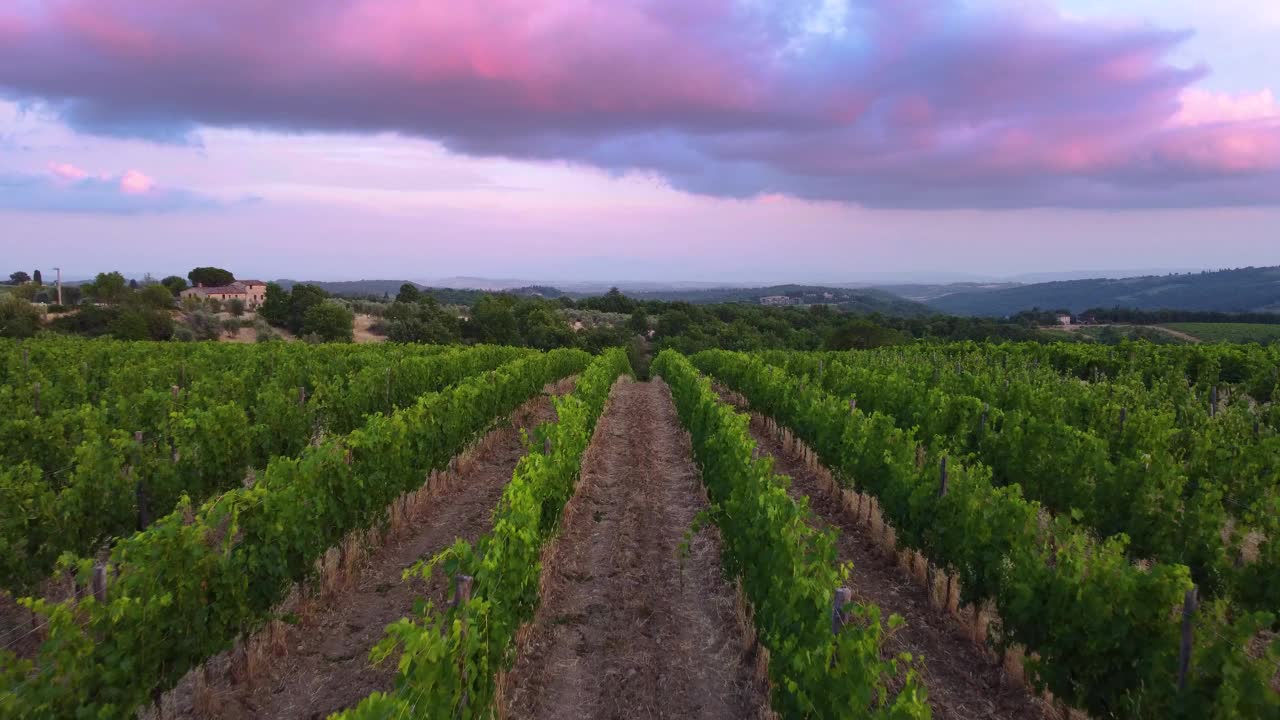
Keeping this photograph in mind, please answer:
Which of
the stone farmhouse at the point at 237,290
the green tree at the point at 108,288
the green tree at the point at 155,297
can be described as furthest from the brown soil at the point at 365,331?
the stone farmhouse at the point at 237,290

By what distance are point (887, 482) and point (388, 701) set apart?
5.82 m

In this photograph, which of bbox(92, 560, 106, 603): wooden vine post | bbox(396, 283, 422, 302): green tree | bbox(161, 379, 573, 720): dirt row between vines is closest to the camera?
bbox(92, 560, 106, 603): wooden vine post

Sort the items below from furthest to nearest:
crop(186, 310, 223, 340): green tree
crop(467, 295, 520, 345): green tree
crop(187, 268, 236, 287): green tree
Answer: crop(187, 268, 236, 287): green tree < crop(467, 295, 520, 345): green tree < crop(186, 310, 223, 340): green tree

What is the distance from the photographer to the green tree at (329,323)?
46812mm

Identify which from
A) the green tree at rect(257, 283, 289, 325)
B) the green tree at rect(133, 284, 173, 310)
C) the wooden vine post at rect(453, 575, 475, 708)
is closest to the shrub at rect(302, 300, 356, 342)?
the green tree at rect(257, 283, 289, 325)

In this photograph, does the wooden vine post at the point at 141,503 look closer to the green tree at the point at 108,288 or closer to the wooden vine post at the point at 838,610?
the wooden vine post at the point at 838,610

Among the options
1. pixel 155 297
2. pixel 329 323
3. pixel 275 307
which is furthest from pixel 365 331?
pixel 155 297

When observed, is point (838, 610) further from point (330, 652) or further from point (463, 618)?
point (330, 652)

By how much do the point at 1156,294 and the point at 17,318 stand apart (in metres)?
166

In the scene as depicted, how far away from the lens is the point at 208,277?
86875 millimetres

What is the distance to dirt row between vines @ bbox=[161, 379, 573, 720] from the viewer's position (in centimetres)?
473

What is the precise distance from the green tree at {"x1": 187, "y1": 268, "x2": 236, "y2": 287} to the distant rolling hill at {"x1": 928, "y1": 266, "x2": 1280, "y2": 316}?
137 m

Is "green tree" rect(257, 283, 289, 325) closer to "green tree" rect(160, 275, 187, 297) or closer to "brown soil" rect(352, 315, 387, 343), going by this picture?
"brown soil" rect(352, 315, 387, 343)

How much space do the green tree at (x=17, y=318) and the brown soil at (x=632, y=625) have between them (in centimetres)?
4493
